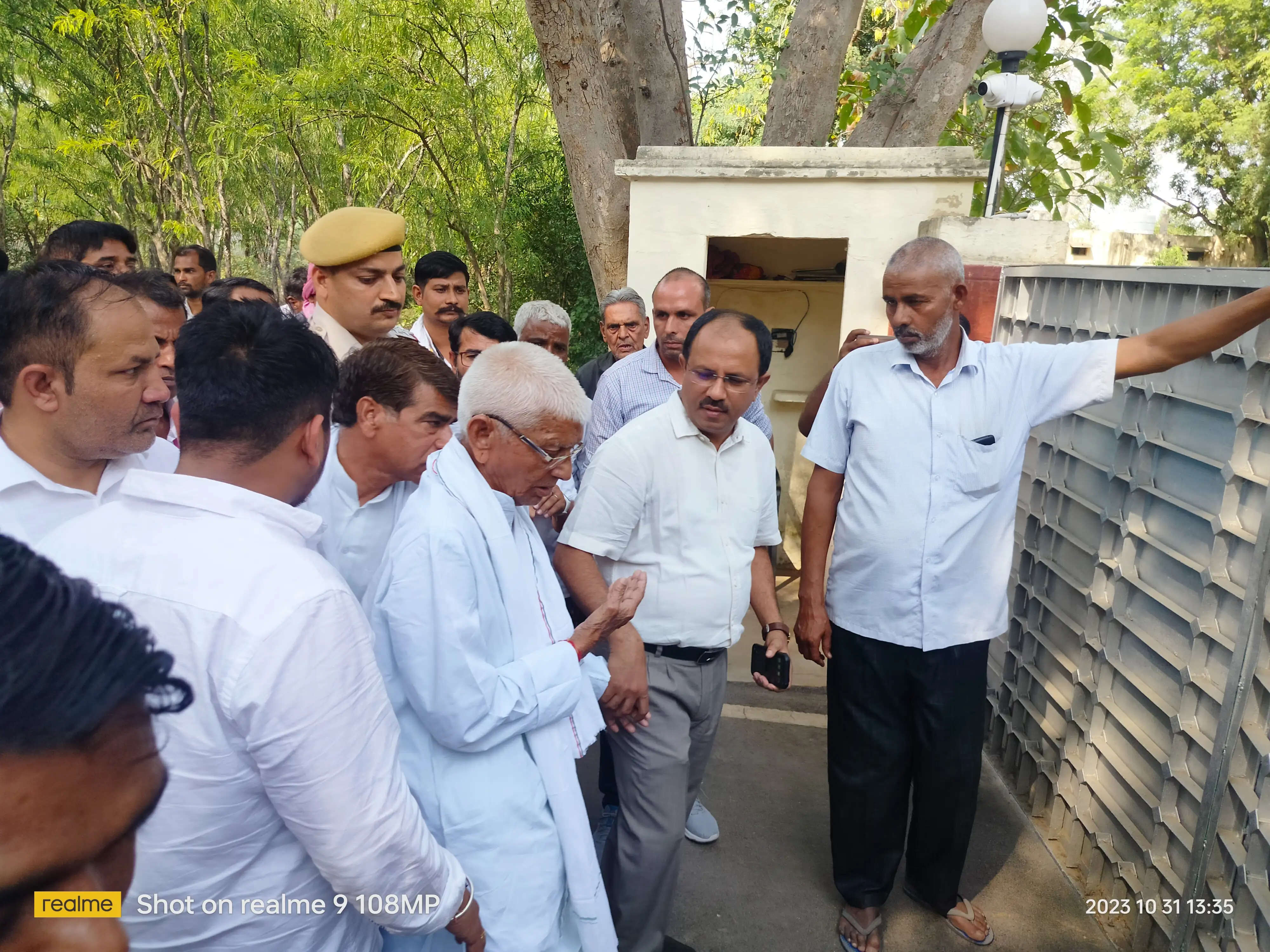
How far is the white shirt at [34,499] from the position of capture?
1867 millimetres

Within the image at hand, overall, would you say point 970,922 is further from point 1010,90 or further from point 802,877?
point 1010,90

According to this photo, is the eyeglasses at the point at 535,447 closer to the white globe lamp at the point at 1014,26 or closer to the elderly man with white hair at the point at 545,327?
the elderly man with white hair at the point at 545,327

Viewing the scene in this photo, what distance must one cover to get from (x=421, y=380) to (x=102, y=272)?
800 mm

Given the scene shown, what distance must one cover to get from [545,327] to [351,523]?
2147mm

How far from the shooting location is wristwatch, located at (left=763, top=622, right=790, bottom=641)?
2.71 metres

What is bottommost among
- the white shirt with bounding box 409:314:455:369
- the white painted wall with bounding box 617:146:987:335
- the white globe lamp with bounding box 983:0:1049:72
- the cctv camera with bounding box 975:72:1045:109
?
the white shirt with bounding box 409:314:455:369

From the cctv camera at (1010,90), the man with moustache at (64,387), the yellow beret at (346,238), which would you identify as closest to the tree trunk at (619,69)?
the cctv camera at (1010,90)

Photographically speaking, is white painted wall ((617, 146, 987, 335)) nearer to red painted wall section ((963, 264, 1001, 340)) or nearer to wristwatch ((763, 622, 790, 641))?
red painted wall section ((963, 264, 1001, 340))

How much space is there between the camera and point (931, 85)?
598cm

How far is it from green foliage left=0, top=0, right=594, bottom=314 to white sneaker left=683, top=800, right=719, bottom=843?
22.1 ft

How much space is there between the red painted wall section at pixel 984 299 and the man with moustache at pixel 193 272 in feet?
14.8

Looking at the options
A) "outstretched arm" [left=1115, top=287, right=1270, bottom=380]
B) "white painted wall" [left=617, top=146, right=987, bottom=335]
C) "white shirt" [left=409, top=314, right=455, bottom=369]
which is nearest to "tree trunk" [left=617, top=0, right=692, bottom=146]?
"white painted wall" [left=617, top=146, right=987, bottom=335]

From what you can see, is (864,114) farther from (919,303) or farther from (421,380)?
(421,380)

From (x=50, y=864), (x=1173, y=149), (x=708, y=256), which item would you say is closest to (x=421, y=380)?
(x=50, y=864)
